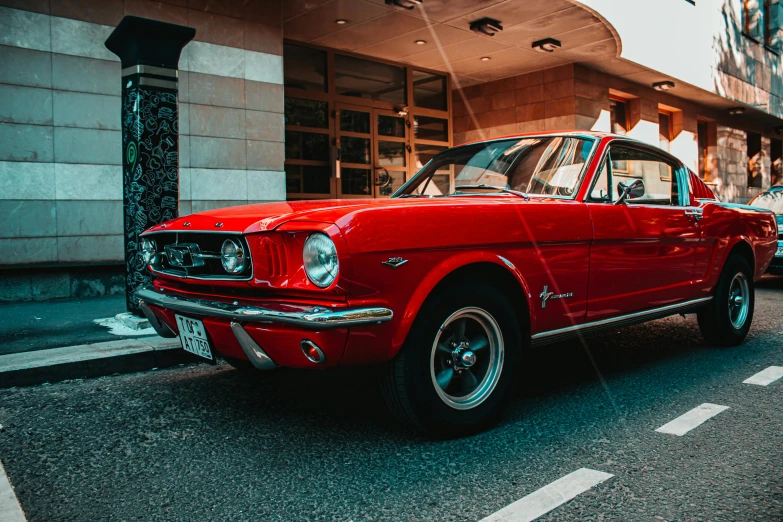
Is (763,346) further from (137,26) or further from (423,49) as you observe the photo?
(423,49)

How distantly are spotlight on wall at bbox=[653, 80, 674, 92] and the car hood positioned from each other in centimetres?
1412

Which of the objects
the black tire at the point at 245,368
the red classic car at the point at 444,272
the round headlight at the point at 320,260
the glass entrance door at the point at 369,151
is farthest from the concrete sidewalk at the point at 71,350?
the glass entrance door at the point at 369,151

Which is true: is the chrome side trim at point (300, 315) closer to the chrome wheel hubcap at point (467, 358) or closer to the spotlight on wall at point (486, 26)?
the chrome wheel hubcap at point (467, 358)

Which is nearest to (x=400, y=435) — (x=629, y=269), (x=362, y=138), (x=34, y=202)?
(x=629, y=269)

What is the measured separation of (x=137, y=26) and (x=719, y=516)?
18.2ft

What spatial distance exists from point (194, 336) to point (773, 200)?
34.6ft

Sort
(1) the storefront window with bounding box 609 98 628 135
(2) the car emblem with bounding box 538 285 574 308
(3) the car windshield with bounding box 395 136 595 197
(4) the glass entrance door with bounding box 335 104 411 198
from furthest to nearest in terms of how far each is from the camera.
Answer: (1) the storefront window with bounding box 609 98 628 135, (4) the glass entrance door with bounding box 335 104 411 198, (3) the car windshield with bounding box 395 136 595 197, (2) the car emblem with bounding box 538 285 574 308

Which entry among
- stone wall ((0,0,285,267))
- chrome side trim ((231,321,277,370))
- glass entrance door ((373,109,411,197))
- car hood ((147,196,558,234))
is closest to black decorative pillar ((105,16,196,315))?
car hood ((147,196,558,234))

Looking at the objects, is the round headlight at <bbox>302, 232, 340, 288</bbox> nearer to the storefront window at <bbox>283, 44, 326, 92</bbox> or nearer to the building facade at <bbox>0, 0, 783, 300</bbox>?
the building facade at <bbox>0, 0, 783, 300</bbox>

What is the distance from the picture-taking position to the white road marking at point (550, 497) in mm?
2408

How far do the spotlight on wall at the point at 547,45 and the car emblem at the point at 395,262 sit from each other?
10647 mm

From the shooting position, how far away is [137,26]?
5637 millimetres

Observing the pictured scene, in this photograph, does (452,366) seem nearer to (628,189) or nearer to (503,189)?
(503,189)

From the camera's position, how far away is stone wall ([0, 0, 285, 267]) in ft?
25.0
